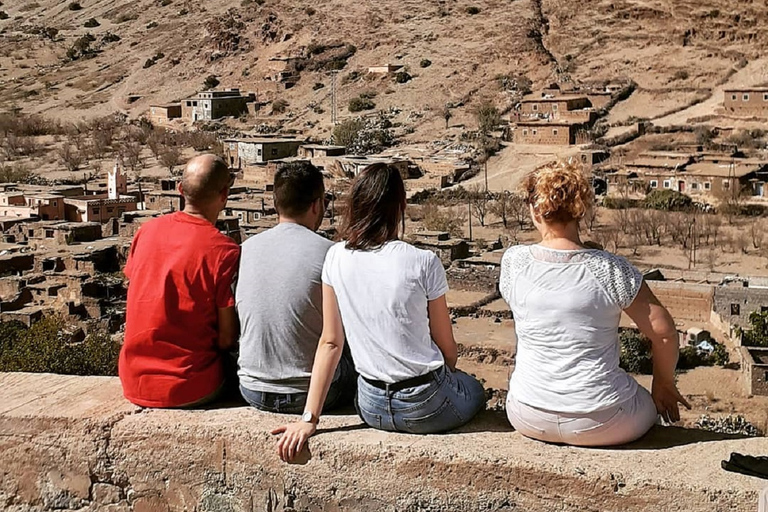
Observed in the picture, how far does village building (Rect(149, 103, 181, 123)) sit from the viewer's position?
1654 inches

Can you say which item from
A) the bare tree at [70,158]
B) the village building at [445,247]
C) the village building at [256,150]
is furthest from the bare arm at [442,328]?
the bare tree at [70,158]

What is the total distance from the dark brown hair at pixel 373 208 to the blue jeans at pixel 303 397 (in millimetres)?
408

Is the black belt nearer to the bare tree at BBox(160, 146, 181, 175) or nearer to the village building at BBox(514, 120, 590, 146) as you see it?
the village building at BBox(514, 120, 590, 146)

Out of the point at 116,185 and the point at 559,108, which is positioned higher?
the point at 559,108

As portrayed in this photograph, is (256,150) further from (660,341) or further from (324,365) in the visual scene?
(660,341)

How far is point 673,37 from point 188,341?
134 feet

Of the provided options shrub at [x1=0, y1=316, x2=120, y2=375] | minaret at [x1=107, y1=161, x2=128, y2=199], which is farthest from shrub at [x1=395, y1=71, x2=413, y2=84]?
shrub at [x1=0, y1=316, x2=120, y2=375]

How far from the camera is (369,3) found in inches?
2002

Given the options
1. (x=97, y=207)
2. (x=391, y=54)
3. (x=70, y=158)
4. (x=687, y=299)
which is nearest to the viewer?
(x=687, y=299)

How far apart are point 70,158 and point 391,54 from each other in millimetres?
16522

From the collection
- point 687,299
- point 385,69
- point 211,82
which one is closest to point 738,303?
point 687,299

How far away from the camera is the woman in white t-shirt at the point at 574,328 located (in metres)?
2.59

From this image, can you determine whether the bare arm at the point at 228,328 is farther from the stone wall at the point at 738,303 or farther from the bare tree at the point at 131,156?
the bare tree at the point at 131,156

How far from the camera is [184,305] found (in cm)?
298
